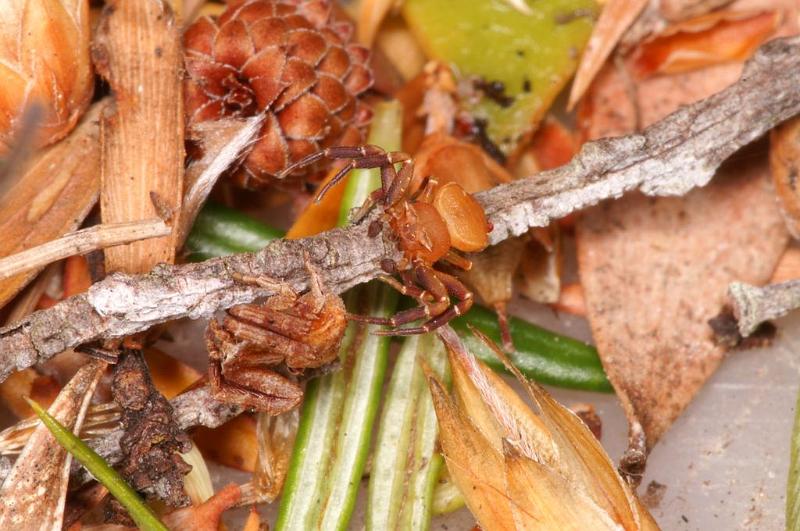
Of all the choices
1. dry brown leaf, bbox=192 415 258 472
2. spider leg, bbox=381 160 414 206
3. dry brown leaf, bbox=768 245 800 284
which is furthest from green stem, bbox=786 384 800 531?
dry brown leaf, bbox=192 415 258 472

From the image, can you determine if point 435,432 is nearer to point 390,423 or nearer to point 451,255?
point 390,423

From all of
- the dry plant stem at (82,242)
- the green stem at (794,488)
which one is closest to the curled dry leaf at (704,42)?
the green stem at (794,488)

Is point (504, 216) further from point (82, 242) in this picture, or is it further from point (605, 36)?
point (82, 242)

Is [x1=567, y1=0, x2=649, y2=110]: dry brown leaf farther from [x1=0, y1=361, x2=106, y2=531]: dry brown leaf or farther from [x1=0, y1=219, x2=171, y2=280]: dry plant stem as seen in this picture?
[x1=0, y1=361, x2=106, y2=531]: dry brown leaf

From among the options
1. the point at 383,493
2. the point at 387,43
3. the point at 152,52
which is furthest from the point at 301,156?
the point at 383,493

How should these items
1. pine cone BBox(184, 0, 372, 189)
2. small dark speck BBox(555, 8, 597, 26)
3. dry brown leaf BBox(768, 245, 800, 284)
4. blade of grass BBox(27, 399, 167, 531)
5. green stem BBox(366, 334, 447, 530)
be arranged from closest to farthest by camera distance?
blade of grass BBox(27, 399, 167, 531) < green stem BBox(366, 334, 447, 530) < pine cone BBox(184, 0, 372, 189) < dry brown leaf BBox(768, 245, 800, 284) < small dark speck BBox(555, 8, 597, 26)

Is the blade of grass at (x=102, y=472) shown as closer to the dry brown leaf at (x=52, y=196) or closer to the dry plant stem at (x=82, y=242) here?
the dry plant stem at (x=82, y=242)
